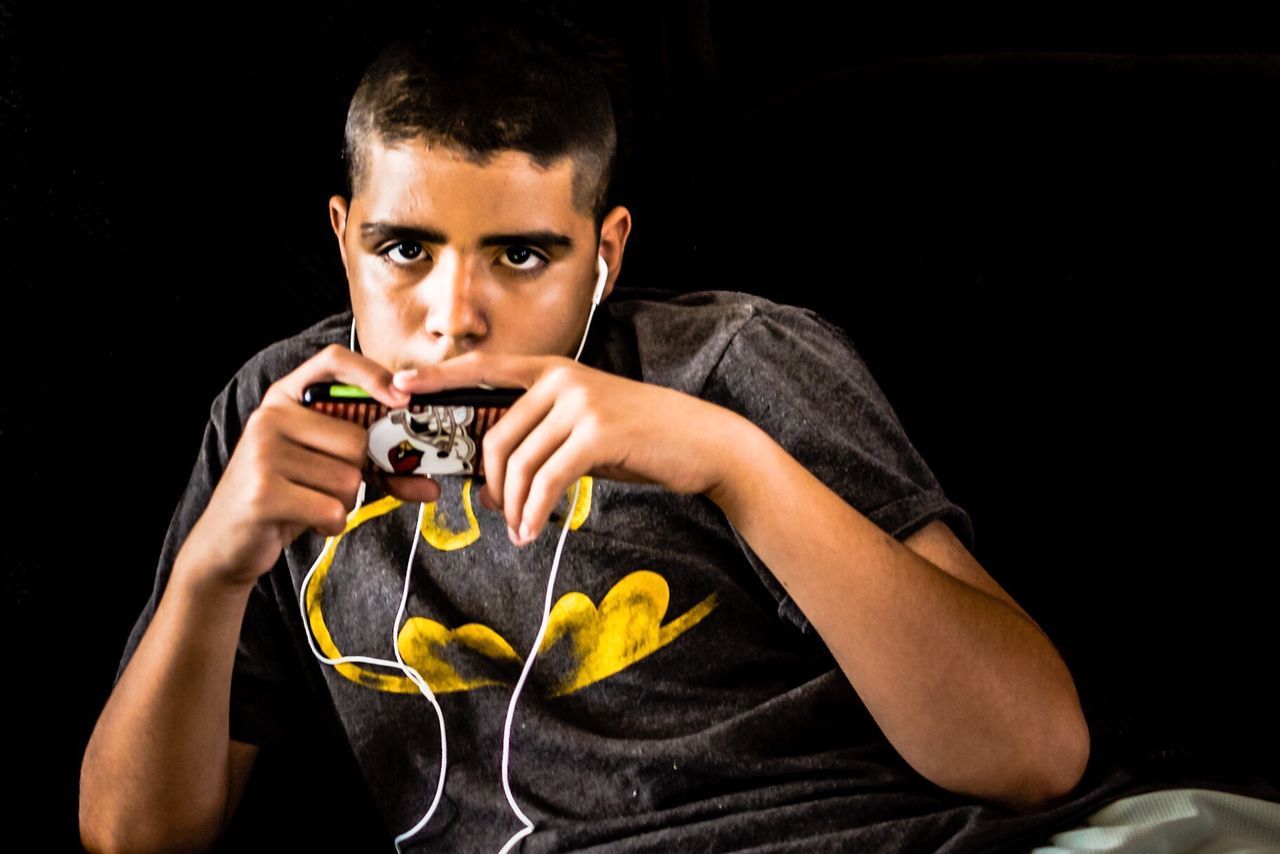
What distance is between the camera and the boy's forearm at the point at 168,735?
97 centimetres

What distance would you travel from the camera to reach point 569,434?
834mm

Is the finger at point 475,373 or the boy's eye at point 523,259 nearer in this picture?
the finger at point 475,373

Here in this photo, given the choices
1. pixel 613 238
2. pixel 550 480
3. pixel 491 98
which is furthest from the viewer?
pixel 613 238

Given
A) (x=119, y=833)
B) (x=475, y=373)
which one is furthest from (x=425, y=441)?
(x=119, y=833)

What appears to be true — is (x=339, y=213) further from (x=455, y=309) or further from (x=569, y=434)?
(x=569, y=434)

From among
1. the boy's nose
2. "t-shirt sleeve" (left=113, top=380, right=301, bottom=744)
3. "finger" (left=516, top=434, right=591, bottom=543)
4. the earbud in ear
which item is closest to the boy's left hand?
"finger" (left=516, top=434, right=591, bottom=543)

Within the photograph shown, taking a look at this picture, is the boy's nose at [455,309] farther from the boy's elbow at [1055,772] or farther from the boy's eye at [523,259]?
the boy's elbow at [1055,772]

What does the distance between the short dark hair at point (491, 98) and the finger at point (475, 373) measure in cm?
21

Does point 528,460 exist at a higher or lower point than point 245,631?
higher

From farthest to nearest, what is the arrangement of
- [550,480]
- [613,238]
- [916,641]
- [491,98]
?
[613,238]
[491,98]
[916,641]
[550,480]

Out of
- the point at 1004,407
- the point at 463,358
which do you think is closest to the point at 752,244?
the point at 1004,407

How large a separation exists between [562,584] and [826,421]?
0.81 ft

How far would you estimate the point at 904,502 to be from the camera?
3.25ft

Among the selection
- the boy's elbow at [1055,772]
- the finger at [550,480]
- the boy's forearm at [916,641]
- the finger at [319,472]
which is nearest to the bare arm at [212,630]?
the finger at [319,472]
